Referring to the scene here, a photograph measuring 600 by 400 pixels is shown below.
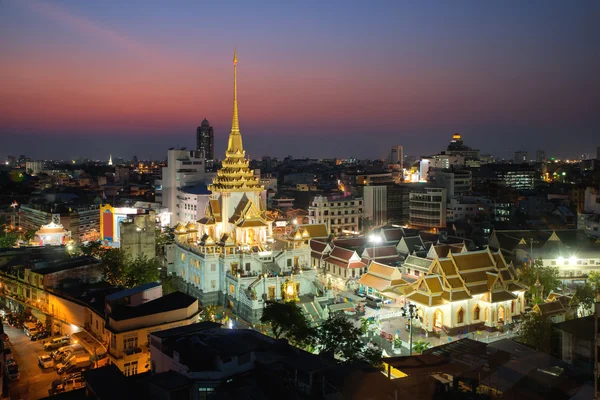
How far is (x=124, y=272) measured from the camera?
3816 centimetres

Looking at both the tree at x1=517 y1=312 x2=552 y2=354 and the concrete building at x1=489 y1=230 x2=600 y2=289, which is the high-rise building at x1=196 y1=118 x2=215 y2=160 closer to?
the concrete building at x1=489 y1=230 x2=600 y2=289

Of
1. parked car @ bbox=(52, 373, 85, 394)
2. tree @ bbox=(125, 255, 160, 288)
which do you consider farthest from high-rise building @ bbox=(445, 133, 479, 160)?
parked car @ bbox=(52, 373, 85, 394)

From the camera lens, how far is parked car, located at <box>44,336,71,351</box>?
98.4ft

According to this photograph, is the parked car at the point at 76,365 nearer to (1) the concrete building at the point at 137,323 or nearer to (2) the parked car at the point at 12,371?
(1) the concrete building at the point at 137,323

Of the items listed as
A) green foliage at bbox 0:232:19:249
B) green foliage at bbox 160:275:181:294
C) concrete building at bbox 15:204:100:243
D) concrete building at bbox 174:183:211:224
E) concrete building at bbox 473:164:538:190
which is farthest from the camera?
concrete building at bbox 473:164:538:190

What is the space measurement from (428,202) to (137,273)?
38.3 m

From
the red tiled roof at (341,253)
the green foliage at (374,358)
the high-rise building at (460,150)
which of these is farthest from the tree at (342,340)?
the high-rise building at (460,150)

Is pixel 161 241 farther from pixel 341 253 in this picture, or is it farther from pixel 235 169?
pixel 341 253

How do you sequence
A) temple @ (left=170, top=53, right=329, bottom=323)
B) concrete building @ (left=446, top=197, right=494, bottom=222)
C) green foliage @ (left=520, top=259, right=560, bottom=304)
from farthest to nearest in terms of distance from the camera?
concrete building @ (left=446, top=197, right=494, bottom=222)
green foliage @ (left=520, top=259, right=560, bottom=304)
temple @ (left=170, top=53, right=329, bottom=323)

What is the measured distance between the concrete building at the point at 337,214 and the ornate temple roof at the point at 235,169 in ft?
56.6

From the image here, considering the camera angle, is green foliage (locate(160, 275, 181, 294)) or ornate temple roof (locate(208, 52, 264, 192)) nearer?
green foliage (locate(160, 275, 181, 294))

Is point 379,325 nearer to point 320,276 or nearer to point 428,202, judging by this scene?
point 320,276

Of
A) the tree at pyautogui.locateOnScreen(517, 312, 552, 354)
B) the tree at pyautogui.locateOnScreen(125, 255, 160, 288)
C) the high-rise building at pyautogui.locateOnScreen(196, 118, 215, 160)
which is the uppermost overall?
the high-rise building at pyautogui.locateOnScreen(196, 118, 215, 160)

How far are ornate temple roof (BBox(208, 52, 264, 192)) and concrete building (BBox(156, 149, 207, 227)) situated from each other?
27691 millimetres
